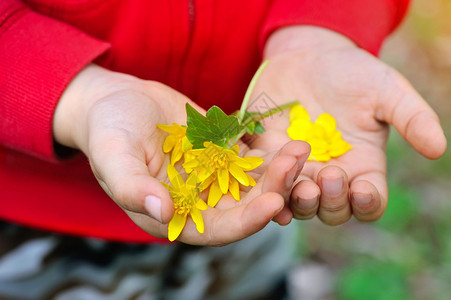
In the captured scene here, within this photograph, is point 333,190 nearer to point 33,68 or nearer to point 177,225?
point 177,225

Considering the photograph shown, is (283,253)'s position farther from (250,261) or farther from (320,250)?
(320,250)

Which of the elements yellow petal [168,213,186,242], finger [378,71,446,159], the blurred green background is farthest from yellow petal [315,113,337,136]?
the blurred green background

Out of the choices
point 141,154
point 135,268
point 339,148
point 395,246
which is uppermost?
point 141,154

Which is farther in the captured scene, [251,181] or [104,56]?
[104,56]

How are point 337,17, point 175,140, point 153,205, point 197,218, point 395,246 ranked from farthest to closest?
point 395,246 → point 337,17 → point 175,140 → point 197,218 → point 153,205

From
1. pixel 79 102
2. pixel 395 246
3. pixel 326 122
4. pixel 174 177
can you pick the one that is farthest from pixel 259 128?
pixel 395 246

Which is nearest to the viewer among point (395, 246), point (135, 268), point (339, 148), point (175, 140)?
point (175, 140)

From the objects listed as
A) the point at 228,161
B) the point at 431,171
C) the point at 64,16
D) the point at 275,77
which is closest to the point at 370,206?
the point at 228,161
